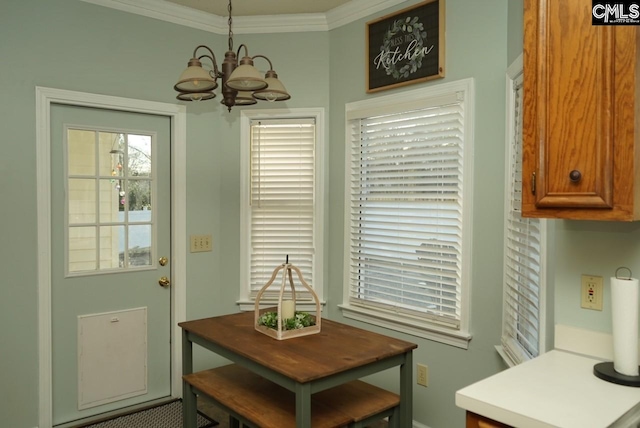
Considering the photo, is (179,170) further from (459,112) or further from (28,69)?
(459,112)

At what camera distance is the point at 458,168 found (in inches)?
107

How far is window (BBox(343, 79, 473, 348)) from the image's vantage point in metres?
2.71

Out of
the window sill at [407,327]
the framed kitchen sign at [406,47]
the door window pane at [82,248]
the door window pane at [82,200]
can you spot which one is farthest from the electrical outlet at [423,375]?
the door window pane at [82,200]

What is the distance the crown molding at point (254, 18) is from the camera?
321cm

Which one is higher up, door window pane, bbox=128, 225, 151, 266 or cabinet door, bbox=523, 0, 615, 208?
cabinet door, bbox=523, 0, 615, 208

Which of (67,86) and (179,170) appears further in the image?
(179,170)

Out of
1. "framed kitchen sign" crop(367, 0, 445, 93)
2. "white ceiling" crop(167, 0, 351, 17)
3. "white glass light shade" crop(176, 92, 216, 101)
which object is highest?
"white ceiling" crop(167, 0, 351, 17)

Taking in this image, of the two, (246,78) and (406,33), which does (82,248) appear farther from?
(406,33)

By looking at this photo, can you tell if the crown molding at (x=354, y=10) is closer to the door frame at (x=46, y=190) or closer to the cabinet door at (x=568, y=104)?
the door frame at (x=46, y=190)

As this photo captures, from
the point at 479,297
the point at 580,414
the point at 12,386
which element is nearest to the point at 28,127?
the point at 12,386

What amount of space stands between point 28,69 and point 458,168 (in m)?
2.56

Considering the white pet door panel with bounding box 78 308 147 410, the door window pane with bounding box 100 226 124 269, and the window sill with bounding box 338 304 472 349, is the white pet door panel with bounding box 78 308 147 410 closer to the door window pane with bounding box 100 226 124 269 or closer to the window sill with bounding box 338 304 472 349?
the door window pane with bounding box 100 226 124 269

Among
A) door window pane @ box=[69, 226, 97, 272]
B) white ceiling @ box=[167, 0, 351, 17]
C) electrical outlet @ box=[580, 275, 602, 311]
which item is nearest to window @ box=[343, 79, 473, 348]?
white ceiling @ box=[167, 0, 351, 17]

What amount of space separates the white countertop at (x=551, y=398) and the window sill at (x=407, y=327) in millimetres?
1076
